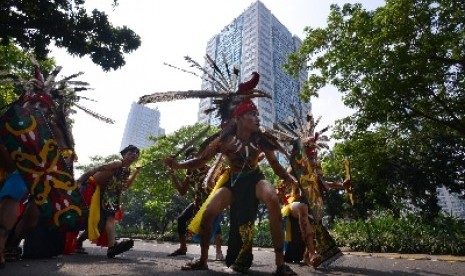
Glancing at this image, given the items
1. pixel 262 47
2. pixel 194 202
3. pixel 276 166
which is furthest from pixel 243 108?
pixel 262 47

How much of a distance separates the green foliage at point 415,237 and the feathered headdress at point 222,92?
29.5 feet

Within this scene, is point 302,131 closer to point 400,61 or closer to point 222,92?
point 222,92

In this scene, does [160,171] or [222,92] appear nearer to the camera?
[222,92]

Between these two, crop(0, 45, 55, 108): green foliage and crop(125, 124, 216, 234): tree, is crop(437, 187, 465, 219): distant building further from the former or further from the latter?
crop(0, 45, 55, 108): green foliage

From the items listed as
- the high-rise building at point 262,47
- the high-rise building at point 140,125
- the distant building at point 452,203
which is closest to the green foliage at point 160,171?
the distant building at point 452,203

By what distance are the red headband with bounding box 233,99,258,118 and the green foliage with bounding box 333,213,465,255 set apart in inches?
358

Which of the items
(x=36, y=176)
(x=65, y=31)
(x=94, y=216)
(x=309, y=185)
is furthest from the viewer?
(x=65, y=31)

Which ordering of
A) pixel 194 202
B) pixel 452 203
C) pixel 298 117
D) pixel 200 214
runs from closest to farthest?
pixel 200 214 → pixel 298 117 → pixel 194 202 → pixel 452 203

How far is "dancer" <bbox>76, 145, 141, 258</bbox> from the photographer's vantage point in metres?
5.39

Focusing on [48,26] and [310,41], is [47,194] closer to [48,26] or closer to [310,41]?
[48,26]

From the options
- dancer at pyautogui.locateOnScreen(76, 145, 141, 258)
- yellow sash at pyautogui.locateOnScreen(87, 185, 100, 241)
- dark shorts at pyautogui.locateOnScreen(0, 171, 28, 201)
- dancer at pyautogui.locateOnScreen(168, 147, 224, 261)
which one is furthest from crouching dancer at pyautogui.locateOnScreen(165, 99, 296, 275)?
dancer at pyautogui.locateOnScreen(168, 147, 224, 261)

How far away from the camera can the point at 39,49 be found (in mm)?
10289

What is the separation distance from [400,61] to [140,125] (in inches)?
6891

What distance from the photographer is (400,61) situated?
11.7m
